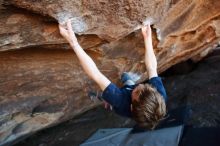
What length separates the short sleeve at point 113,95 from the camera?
1.80 metres

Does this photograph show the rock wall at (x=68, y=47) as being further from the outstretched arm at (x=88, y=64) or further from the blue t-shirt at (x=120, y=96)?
the blue t-shirt at (x=120, y=96)

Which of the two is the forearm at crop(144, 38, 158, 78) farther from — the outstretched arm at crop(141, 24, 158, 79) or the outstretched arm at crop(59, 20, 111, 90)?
the outstretched arm at crop(59, 20, 111, 90)

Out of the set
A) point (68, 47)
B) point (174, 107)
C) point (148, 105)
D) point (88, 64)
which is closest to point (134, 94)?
point (148, 105)

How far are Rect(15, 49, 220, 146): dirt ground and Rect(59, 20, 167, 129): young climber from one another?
151 centimetres

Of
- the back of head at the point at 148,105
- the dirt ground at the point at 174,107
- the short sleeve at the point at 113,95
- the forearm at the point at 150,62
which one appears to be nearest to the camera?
the back of head at the point at 148,105

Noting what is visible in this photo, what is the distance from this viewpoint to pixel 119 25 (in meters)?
2.17

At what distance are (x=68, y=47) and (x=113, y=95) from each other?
0.61 meters

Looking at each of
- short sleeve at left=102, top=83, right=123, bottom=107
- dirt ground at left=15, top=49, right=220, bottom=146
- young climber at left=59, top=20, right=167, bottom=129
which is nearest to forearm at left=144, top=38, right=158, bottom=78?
young climber at left=59, top=20, right=167, bottom=129

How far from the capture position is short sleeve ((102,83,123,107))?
180 cm

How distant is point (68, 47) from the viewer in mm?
2260

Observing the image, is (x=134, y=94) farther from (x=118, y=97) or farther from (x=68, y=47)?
(x=68, y=47)

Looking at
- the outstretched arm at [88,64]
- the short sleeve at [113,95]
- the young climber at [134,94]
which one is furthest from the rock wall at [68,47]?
the short sleeve at [113,95]

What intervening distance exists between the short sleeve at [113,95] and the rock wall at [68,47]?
43cm

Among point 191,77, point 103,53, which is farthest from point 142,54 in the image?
point 191,77
